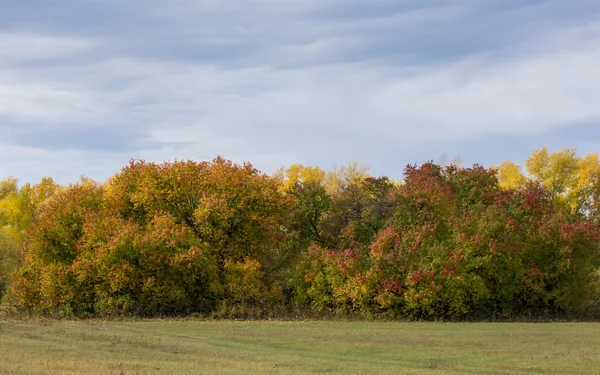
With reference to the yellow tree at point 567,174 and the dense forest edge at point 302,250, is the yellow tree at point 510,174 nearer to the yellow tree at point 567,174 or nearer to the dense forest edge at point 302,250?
the yellow tree at point 567,174

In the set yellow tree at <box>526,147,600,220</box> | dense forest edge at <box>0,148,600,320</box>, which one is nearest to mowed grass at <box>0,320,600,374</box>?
dense forest edge at <box>0,148,600,320</box>

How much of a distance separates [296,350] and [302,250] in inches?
1026

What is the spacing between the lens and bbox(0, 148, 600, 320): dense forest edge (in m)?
46.9

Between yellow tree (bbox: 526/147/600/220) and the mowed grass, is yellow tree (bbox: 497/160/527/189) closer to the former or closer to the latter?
yellow tree (bbox: 526/147/600/220)

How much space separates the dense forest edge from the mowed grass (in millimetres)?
8947

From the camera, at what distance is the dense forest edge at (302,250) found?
46.9 metres

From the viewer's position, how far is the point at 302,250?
53219mm

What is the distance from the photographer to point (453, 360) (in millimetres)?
25188

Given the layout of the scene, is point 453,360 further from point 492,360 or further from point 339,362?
point 339,362

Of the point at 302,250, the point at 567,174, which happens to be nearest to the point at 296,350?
the point at 302,250

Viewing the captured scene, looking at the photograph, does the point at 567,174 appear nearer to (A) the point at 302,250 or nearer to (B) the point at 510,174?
(B) the point at 510,174

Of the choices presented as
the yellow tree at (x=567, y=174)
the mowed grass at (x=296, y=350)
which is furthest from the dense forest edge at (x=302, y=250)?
the yellow tree at (x=567, y=174)

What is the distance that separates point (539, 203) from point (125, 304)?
2858 cm

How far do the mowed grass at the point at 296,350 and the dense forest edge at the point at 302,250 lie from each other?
8.95 m
